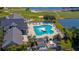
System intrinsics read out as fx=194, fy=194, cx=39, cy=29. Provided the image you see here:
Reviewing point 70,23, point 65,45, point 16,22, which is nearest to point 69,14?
point 70,23

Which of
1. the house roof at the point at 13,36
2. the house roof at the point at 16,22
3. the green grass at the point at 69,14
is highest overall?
the green grass at the point at 69,14

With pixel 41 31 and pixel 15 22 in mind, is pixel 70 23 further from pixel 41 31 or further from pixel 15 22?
pixel 15 22

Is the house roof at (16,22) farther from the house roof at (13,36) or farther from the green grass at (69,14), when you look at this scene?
the green grass at (69,14)

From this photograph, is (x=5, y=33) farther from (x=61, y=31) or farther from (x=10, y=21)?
(x=61, y=31)

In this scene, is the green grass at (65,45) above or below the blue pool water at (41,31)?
below

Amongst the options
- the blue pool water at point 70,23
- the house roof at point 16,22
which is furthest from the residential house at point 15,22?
the blue pool water at point 70,23

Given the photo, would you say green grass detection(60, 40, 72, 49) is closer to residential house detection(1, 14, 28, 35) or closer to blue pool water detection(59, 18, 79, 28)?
blue pool water detection(59, 18, 79, 28)

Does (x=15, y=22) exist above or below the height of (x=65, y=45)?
above
